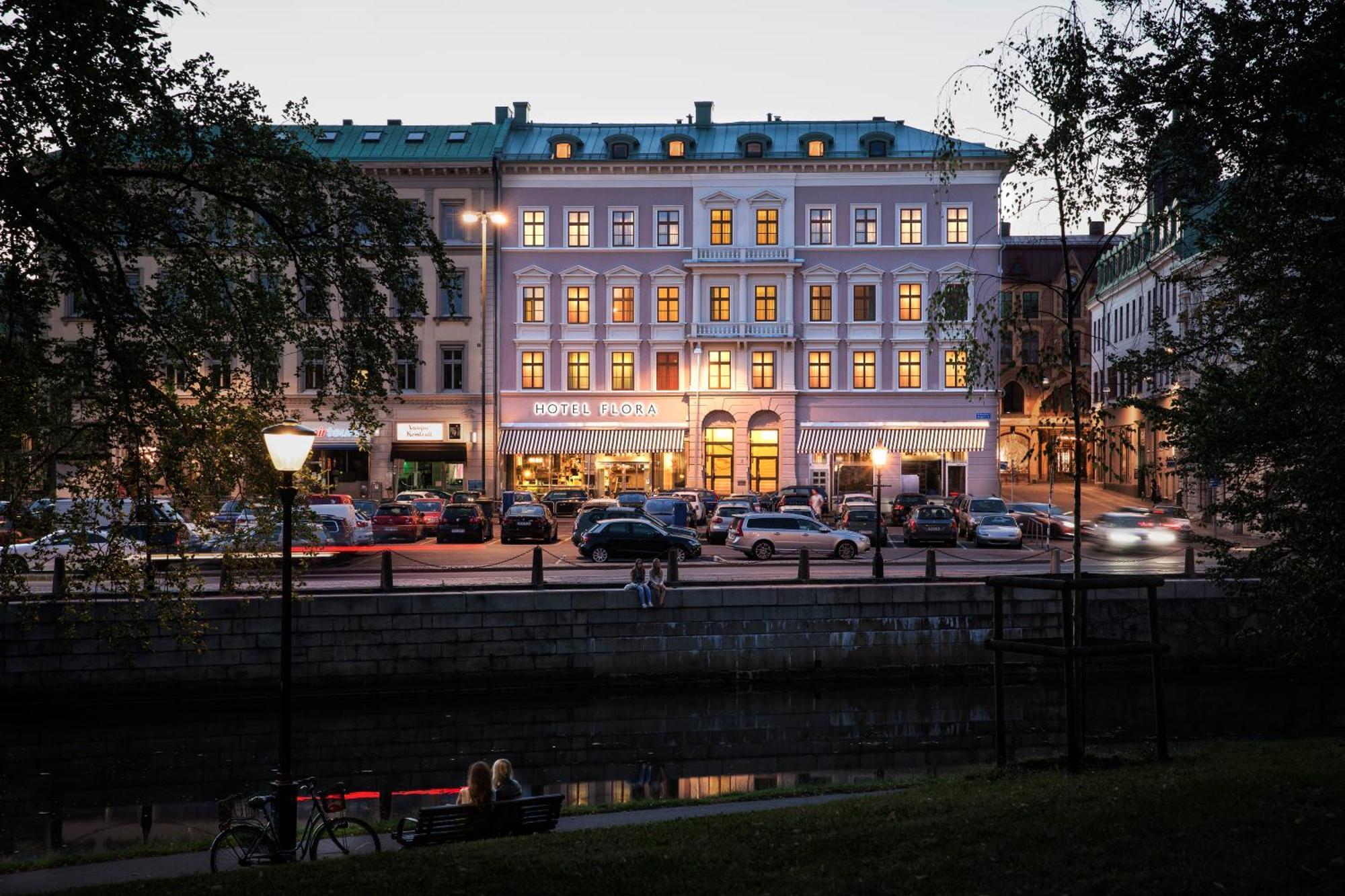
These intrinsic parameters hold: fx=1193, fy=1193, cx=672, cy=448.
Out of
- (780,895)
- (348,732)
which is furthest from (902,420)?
(780,895)

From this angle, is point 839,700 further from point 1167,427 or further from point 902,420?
point 902,420

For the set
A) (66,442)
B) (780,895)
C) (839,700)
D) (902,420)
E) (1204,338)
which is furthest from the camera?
(902,420)

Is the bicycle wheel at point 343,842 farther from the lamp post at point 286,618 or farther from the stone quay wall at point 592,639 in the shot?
the stone quay wall at point 592,639

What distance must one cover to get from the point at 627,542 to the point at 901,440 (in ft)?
84.3

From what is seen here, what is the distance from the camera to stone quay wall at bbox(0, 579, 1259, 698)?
81.5ft

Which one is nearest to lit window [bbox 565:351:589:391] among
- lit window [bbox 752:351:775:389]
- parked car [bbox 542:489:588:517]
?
parked car [bbox 542:489:588:517]

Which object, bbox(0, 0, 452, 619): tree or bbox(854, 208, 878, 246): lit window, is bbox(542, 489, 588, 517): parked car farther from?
bbox(0, 0, 452, 619): tree

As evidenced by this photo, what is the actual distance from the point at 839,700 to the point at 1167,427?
39.7 ft

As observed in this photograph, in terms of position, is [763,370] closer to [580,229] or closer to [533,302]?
[580,229]

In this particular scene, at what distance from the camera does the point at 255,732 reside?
2331 cm

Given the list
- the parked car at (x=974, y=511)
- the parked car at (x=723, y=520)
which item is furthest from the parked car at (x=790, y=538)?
the parked car at (x=974, y=511)

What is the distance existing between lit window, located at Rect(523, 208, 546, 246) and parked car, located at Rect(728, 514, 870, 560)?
86.7 feet

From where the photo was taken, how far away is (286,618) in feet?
39.8

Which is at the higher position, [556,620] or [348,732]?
[556,620]
